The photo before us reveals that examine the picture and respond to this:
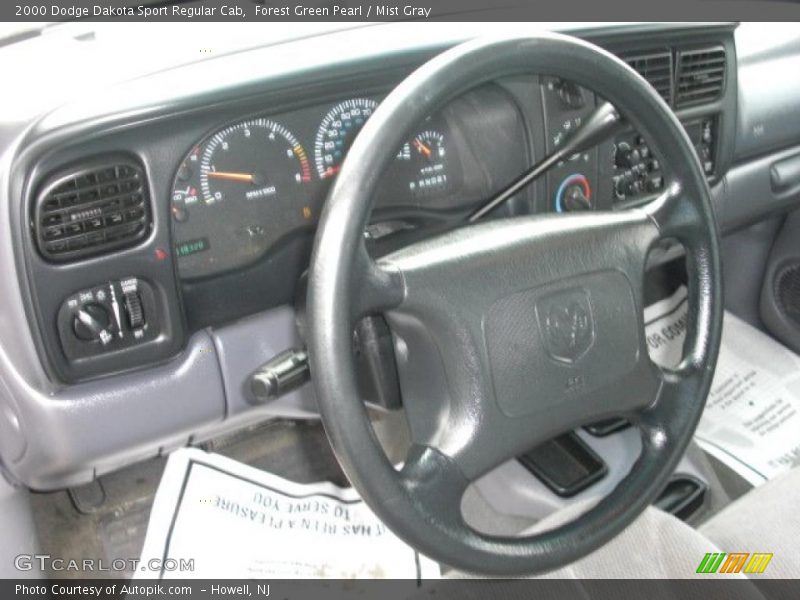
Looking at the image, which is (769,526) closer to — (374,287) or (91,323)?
(374,287)

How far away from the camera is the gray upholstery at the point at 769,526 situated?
1066mm

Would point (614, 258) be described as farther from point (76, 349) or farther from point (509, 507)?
point (509, 507)

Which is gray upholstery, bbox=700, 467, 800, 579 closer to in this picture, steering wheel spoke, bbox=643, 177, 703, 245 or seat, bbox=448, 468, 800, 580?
seat, bbox=448, 468, 800, 580

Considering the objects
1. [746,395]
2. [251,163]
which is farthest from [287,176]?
[746,395]

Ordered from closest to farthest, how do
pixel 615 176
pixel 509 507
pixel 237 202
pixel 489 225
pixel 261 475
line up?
pixel 489 225 → pixel 237 202 → pixel 615 176 → pixel 261 475 → pixel 509 507

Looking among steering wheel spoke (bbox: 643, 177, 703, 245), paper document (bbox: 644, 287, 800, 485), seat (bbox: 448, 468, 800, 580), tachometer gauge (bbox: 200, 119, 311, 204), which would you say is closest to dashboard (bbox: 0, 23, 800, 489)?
tachometer gauge (bbox: 200, 119, 311, 204)

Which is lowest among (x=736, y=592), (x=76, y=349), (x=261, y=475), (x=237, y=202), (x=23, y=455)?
(x=261, y=475)

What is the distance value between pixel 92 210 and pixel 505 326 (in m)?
0.41

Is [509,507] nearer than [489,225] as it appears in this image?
No

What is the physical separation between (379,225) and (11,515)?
62 cm

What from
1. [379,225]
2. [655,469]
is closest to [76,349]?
[379,225]

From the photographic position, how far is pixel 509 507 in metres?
1.56

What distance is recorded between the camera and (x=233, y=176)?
1.05m

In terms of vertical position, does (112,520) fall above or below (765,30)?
below
